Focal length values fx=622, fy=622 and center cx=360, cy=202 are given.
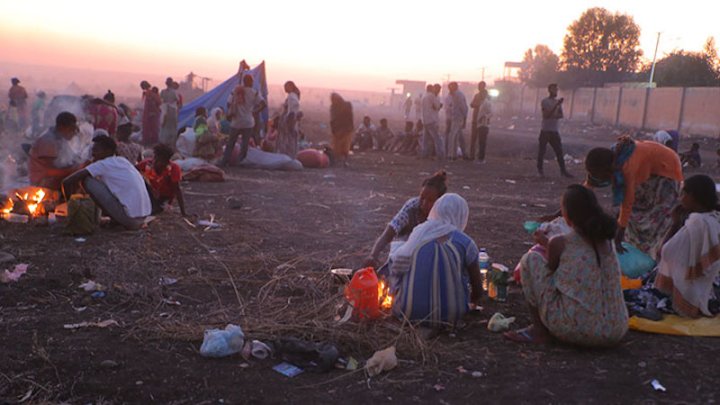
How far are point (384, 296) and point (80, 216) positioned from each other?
349 centimetres

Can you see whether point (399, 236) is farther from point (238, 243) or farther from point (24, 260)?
point (24, 260)

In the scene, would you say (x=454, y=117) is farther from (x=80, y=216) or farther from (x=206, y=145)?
(x=80, y=216)

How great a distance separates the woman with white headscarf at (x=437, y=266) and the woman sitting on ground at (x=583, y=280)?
0.50 metres

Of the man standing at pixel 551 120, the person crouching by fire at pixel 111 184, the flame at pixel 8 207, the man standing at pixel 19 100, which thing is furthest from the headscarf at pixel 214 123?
the person crouching by fire at pixel 111 184

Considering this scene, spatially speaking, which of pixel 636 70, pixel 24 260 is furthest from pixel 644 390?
pixel 636 70

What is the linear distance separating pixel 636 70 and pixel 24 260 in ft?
161

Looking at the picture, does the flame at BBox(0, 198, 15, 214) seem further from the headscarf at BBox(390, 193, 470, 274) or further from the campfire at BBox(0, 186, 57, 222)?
the headscarf at BBox(390, 193, 470, 274)

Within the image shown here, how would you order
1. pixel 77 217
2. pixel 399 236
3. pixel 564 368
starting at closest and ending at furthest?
pixel 564 368 < pixel 399 236 < pixel 77 217

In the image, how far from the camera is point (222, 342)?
3590mm

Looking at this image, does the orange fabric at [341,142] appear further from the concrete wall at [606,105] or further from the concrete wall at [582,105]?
the concrete wall at [582,105]

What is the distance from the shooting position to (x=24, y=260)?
5.33 m

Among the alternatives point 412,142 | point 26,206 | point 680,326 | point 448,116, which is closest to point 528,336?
point 680,326

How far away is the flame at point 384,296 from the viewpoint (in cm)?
Answer: 429

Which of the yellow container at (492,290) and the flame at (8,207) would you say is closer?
the yellow container at (492,290)
